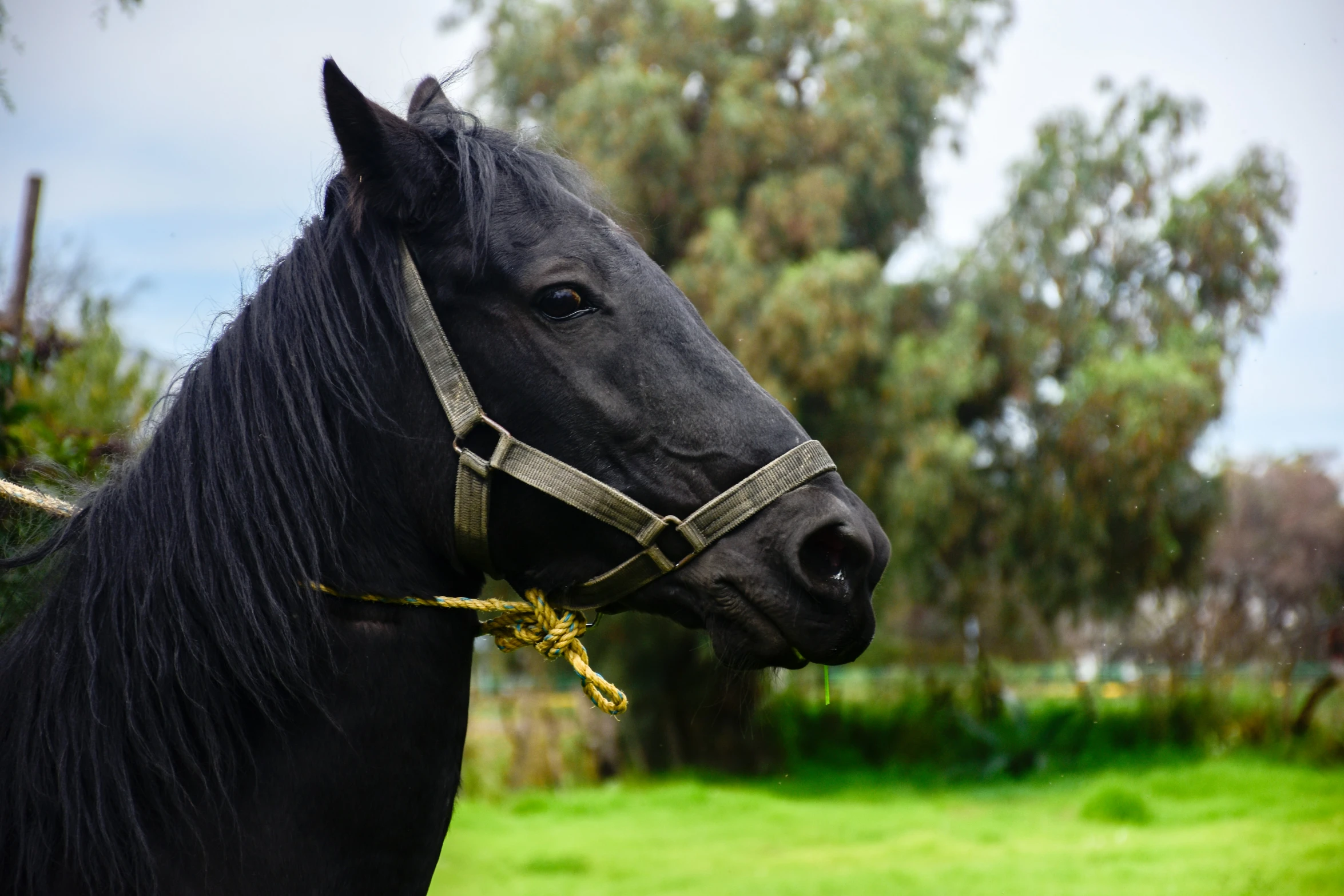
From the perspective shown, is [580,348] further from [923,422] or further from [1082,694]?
[1082,694]

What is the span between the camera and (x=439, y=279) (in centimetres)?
167

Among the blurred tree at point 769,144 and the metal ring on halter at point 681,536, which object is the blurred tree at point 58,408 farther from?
the blurred tree at point 769,144

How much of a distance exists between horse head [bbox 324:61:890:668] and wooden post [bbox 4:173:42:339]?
322cm

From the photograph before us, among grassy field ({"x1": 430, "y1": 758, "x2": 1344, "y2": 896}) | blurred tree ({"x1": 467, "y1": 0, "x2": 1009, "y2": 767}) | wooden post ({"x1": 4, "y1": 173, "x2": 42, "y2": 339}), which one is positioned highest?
blurred tree ({"x1": 467, "y1": 0, "x2": 1009, "y2": 767})

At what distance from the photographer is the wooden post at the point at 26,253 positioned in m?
4.19

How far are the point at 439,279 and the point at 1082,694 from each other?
13.1 meters

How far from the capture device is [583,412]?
1.62 meters

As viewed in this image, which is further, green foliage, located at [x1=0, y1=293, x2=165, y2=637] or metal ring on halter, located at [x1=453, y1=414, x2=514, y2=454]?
green foliage, located at [x1=0, y1=293, x2=165, y2=637]

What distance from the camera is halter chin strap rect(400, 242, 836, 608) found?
157cm

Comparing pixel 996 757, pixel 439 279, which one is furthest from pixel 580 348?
pixel 996 757

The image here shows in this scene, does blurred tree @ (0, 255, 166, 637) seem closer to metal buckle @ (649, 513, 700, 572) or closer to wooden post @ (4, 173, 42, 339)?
wooden post @ (4, 173, 42, 339)

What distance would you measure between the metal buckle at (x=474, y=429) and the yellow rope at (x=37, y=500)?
2.25 feet

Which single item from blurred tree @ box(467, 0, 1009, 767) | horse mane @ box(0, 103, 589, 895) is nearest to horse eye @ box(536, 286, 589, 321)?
horse mane @ box(0, 103, 589, 895)

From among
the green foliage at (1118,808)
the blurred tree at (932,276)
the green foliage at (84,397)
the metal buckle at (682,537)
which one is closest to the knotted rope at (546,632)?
the metal buckle at (682,537)
